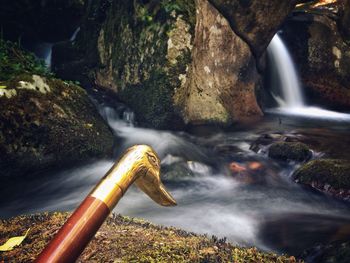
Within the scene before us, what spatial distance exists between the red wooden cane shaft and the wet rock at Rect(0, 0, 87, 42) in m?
9.87

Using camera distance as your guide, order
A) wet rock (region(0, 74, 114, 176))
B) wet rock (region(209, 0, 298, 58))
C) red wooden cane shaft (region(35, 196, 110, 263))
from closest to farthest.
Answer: red wooden cane shaft (region(35, 196, 110, 263)) → wet rock (region(0, 74, 114, 176)) → wet rock (region(209, 0, 298, 58))

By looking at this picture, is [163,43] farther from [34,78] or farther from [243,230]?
[243,230]

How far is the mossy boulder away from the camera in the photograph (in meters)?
6.87

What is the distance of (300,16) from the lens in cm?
1235

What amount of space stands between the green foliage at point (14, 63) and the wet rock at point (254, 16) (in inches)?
192

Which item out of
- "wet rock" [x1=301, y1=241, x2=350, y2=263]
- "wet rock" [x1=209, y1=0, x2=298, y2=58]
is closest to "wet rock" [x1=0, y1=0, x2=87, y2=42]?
"wet rock" [x1=209, y1=0, x2=298, y2=58]

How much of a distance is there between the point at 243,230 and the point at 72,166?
344 cm

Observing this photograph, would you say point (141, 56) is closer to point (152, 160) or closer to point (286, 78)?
point (286, 78)

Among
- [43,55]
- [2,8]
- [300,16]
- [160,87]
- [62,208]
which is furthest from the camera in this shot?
[300,16]

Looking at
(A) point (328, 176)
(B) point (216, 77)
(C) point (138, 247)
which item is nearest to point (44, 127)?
(C) point (138, 247)

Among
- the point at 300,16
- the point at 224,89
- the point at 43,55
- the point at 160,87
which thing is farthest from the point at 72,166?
the point at 300,16

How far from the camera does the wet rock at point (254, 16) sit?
9.45 m

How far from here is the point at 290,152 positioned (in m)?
7.01

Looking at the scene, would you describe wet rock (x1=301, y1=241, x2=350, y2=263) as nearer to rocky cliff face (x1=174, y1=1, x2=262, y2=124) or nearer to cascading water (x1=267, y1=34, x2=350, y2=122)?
rocky cliff face (x1=174, y1=1, x2=262, y2=124)
